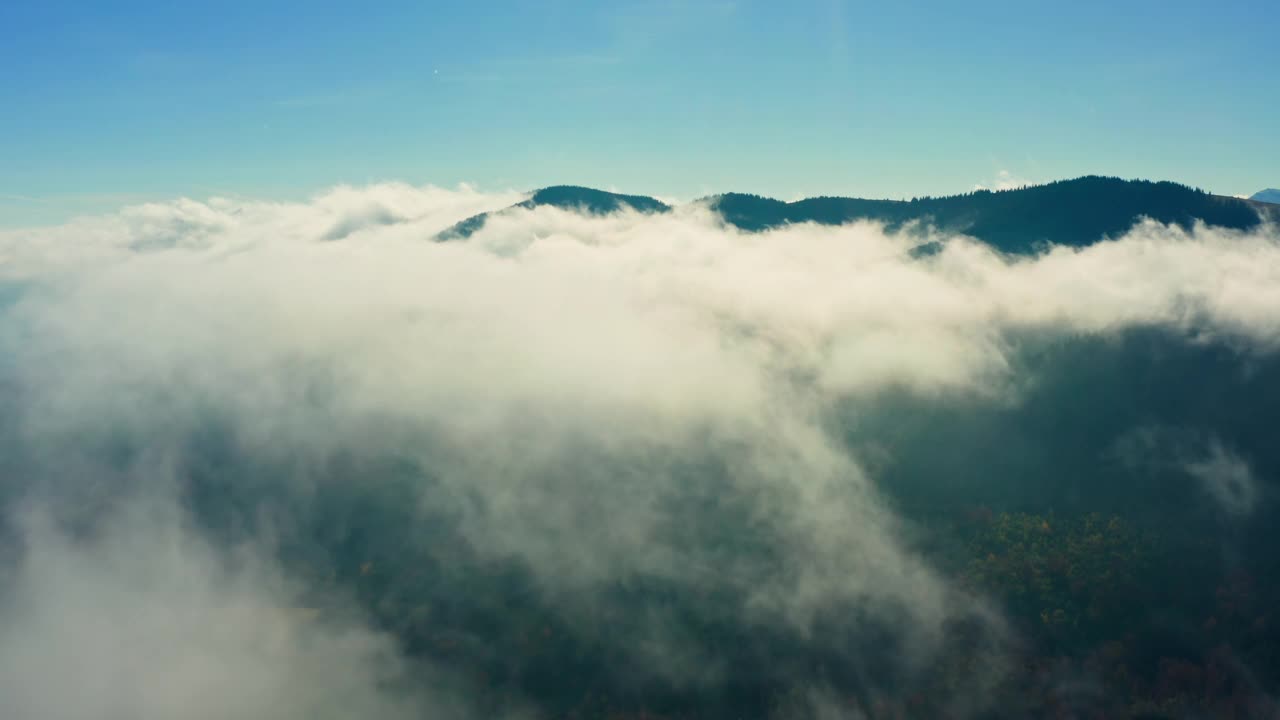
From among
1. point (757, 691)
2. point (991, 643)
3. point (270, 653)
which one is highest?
point (991, 643)

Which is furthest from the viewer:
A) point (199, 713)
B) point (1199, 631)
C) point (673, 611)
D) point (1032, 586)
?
point (199, 713)

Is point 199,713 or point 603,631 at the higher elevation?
point 603,631

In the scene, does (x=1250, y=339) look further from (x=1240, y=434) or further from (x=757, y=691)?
(x=757, y=691)

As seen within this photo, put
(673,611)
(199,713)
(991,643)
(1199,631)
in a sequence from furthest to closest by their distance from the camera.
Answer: (199,713) → (673,611) → (991,643) → (1199,631)

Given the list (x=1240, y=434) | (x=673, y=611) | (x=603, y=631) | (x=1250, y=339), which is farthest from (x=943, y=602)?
(x=1250, y=339)

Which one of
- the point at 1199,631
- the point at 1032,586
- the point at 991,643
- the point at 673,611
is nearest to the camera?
the point at 1199,631

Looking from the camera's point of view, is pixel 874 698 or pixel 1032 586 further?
pixel 1032 586

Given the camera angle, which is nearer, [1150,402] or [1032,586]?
[1032,586]

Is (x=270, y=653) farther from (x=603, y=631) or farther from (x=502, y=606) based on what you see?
(x=603, y=631)

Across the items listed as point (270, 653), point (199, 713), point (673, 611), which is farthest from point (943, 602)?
point (199, 713)
